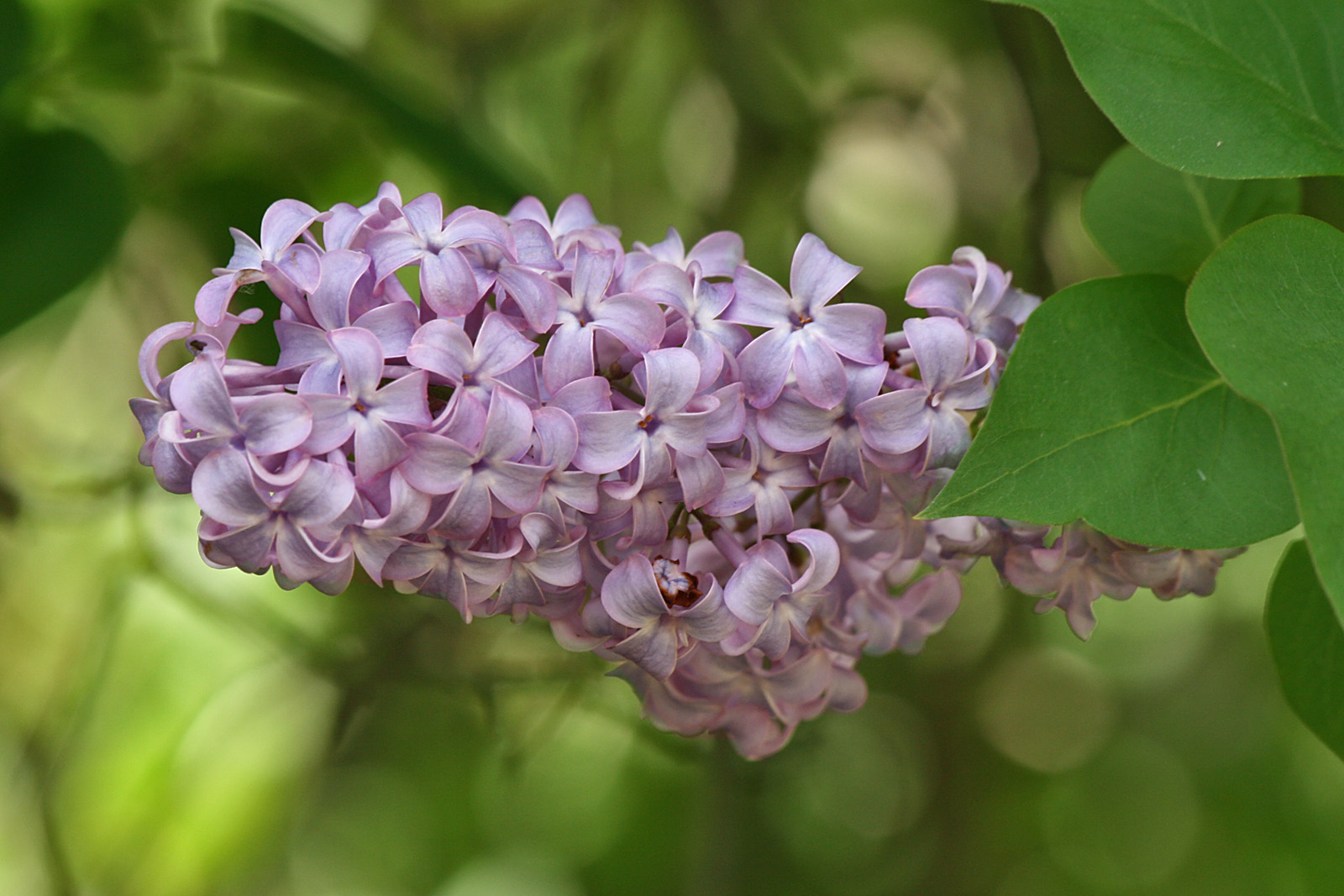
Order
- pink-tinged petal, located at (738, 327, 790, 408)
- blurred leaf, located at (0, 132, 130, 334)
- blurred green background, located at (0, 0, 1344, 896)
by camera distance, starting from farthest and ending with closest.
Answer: blurred green background, located at (0, 0, 1344, 896)
blurred leaf, located at (0, 132, 130, 334)
pink-tinged petal, located at (738, 327, 790, 408)

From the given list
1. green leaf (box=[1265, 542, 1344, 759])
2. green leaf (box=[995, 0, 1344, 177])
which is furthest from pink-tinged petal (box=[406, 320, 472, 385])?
green leaf (box=[1265, 542, 1344, 759])

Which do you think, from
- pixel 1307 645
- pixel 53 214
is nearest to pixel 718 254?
pixel 1307 645

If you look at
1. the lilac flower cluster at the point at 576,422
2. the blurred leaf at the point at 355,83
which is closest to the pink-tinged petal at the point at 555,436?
the lilac flower cluster at the point at 576,422

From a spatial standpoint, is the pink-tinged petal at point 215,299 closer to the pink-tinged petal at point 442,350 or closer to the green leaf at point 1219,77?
the pink-tinged petal at point 442,350

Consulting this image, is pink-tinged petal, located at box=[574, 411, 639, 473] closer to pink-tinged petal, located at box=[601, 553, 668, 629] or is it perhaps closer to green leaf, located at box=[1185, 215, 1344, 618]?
pink-tinged petal, located at box=[601, 553, 668, 629]

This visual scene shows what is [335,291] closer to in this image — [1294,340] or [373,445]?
[373,445]

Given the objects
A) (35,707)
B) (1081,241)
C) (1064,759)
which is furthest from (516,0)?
(1064,759)

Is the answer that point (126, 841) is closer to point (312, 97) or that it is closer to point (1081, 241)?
point (312, 97)
